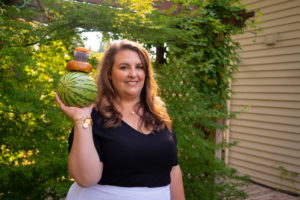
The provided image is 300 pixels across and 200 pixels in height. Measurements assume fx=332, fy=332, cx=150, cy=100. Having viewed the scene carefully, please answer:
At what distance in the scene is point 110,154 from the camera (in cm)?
169

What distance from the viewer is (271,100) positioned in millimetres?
6199

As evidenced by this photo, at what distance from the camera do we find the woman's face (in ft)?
6.11

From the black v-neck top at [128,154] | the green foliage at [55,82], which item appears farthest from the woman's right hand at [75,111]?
the green foliage at [55,82]

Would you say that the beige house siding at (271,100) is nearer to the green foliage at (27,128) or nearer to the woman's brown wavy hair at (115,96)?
the green foliage at (27,128)

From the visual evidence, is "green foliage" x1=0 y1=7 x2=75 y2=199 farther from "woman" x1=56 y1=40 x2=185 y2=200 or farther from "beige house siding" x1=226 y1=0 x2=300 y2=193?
"beige house siding" x1=226 y1=0 x2=300 y2=193

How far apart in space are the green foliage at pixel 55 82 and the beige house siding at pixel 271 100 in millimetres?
1877

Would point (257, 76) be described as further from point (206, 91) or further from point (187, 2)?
point (187, 2)

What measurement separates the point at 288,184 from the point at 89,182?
5.12m

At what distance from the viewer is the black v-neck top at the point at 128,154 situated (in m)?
1.70

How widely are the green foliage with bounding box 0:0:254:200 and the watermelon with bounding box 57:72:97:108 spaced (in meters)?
1.14

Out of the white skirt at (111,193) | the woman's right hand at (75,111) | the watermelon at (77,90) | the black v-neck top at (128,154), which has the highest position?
the watermelon at (77,90)

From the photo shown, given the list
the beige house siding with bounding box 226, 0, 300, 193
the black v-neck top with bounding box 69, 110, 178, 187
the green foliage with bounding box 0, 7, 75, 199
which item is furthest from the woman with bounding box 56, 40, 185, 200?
the beige house siding with bounding box 226, 0, 300, 193

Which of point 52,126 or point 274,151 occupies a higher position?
point 52,126

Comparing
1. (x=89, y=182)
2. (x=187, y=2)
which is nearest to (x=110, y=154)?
(x=89, y=182)
